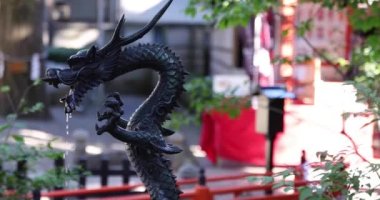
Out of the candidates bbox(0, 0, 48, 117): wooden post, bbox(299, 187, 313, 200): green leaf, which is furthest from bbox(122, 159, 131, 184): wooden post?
bbox(0, 0, 48, 117): wooden post

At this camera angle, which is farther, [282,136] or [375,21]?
[282,136]

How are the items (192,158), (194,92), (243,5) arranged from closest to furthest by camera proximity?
1. (243,5)
2. (194,92)
3. (192,158)

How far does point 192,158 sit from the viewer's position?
33.3 feet

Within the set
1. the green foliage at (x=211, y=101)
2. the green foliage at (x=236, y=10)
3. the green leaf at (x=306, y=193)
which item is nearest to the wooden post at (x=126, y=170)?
the green foliage at (x=211, y=101)

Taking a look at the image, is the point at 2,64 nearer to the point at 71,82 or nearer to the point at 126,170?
the point at 126,170

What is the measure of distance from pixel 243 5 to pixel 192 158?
17.3 ft

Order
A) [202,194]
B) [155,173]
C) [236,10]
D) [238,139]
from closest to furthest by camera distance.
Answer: [155,173] < [202,194] < [236,10] < [238,139]

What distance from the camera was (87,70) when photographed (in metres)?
2.43

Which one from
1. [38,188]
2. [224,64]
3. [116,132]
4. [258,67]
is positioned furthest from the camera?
[224,64]

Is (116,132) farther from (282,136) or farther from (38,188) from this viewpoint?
(282,136)

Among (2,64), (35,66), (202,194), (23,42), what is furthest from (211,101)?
(23,42)

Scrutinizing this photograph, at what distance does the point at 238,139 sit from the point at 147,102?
7.40m

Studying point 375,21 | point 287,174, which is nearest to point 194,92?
point 375,21

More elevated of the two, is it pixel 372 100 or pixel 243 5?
pixel 243 5
